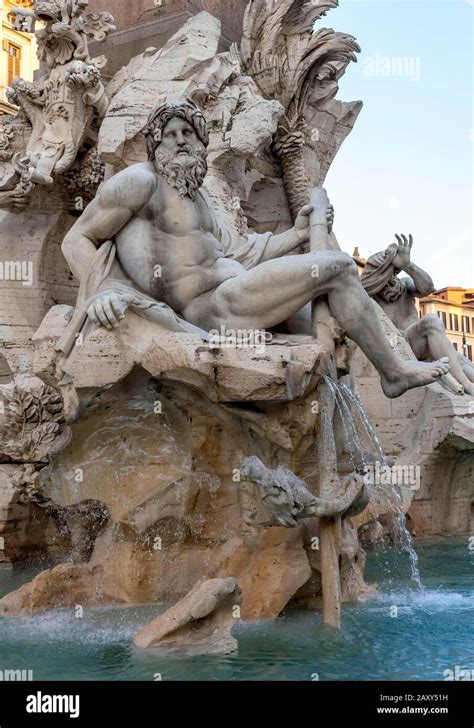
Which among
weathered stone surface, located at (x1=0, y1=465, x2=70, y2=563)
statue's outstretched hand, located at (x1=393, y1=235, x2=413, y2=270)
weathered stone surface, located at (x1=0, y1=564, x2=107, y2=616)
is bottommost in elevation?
weathered stone surface, located at (x1=0, y1=564, x2=107, y2=616)

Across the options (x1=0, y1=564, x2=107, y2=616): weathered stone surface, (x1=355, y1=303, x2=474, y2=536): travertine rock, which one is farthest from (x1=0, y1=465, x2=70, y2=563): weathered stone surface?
(x1=355, y1=303, x2=474, y2=536): travertine rock

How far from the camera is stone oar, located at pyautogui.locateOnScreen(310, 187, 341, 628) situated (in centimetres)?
527

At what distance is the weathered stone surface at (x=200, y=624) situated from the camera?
4746mm

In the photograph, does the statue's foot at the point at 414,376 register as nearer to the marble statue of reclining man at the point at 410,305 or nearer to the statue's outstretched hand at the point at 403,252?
the marble statue of reclining man at the point at 410,305

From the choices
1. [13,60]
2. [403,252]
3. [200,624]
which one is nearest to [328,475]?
[200,624]

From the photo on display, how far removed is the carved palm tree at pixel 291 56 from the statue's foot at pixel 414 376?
3.31 m

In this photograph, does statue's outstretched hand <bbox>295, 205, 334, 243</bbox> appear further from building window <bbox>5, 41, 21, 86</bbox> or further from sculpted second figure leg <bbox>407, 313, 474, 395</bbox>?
building window <bbox>5, 41, 21, 86</bbox>

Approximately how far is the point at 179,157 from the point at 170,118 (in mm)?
254

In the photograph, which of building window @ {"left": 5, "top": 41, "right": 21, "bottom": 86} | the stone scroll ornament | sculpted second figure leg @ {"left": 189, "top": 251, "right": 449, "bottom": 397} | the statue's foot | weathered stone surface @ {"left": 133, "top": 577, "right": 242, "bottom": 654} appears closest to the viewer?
weathered stone surface @ {"left": 133, "top": 577, "right": 242, "bottom": 654}

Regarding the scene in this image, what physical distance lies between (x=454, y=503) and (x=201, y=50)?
471 centimetres

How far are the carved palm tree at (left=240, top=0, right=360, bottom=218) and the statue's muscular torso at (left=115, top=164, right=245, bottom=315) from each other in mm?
3210

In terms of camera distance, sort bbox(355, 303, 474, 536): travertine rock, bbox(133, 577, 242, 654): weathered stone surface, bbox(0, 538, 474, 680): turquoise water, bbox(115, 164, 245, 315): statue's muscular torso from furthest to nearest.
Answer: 1. bbox(355, 303, 474, 536): travertine rock
2. bbox(115, 164, 245, 315): statue's muscular torso
3. bbox(133, 577, 242, 654): weathered stone surface
4. bbox(0, 538, 474, 680): turquoise water

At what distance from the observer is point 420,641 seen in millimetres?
5031
